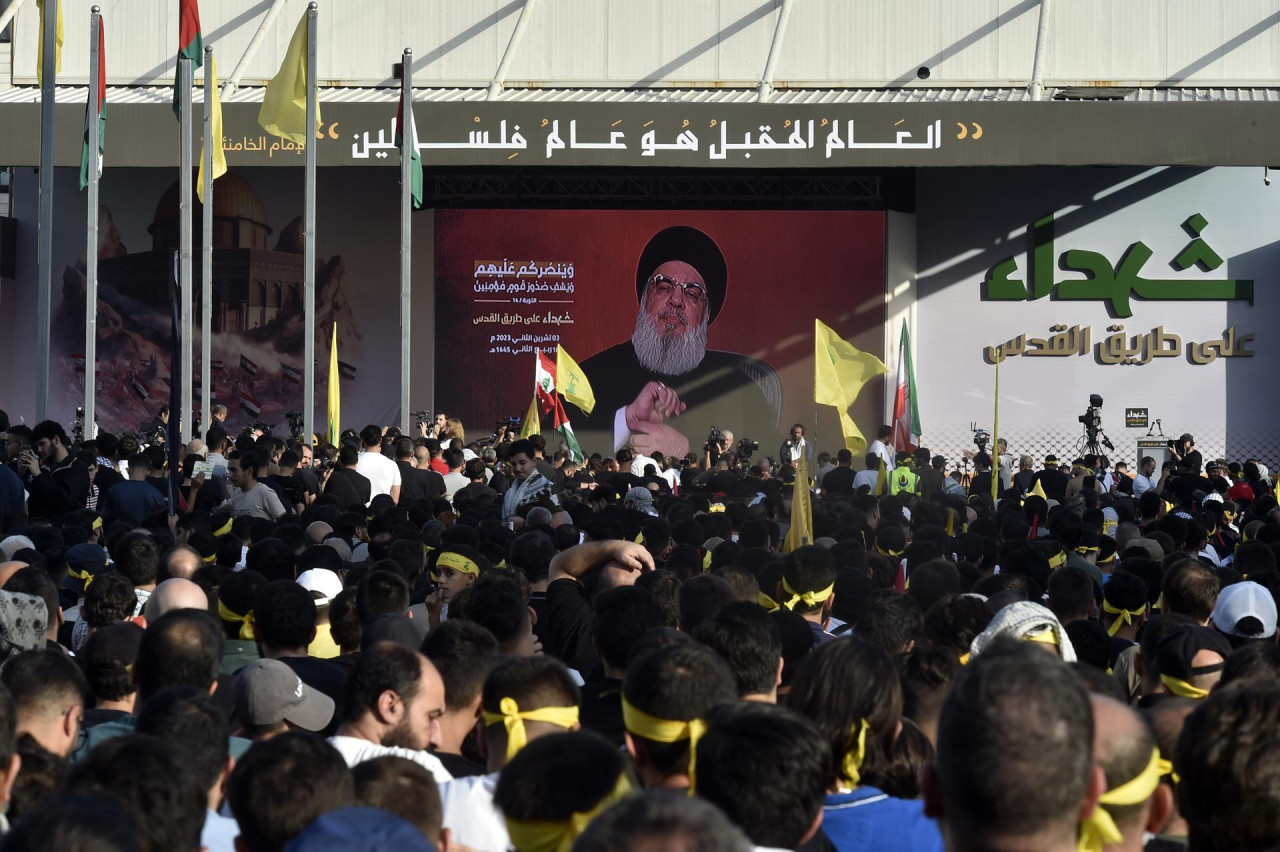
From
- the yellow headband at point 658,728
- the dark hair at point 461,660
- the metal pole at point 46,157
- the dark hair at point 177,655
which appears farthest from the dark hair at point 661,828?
the metal pole at point 46,157

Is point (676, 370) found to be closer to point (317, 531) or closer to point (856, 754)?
point (317, 531)

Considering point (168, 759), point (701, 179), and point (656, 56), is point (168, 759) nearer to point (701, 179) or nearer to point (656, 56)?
point (701, 179)

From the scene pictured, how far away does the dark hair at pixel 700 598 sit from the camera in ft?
19.5

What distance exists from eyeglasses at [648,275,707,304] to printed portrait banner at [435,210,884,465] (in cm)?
2

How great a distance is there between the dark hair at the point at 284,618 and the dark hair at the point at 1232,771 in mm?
3473

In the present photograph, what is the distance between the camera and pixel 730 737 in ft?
10.8

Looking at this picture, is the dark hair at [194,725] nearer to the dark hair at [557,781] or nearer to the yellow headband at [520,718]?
the yellow headband at [520,718]

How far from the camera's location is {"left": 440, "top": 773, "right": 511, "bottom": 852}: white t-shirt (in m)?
3.86

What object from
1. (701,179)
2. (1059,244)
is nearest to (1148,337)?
(1059,244)

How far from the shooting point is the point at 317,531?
920cm

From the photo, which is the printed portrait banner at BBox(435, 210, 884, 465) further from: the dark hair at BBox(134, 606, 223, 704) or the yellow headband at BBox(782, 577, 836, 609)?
the dark hair at BBox(134, 606, 223, 704)

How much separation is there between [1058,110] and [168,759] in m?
22.2

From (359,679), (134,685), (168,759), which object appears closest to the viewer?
(168,759)

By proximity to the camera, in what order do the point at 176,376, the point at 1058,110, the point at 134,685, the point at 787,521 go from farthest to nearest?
the point at 1058,110 < the point at 176,376 < the point at 787,521 < the point at 134,685
